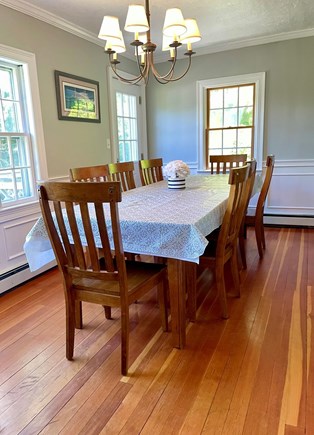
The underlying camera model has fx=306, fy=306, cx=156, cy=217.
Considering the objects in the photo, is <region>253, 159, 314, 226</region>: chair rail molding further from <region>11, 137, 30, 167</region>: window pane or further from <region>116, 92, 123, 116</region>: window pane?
<region>11, 137, 30, 167</region>: window pane

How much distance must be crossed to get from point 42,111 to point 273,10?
259 cm

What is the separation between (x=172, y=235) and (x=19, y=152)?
2060mm

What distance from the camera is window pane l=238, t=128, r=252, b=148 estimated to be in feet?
14.6

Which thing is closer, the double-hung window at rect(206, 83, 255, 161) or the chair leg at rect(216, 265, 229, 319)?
the chair leg at rect(216, 265, 229, 319)

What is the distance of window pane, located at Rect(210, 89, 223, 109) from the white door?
3.58 feet

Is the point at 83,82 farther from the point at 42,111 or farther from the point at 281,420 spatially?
the point at 281,420

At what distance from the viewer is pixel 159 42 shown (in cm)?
397

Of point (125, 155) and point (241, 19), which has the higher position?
point (241, 19)

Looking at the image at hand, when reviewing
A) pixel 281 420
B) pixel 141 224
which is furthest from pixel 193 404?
pixel 141 224

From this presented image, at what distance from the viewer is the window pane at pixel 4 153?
109 inches

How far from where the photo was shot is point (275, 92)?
4133mm

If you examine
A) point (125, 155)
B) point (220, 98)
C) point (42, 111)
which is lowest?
point (125, 155)

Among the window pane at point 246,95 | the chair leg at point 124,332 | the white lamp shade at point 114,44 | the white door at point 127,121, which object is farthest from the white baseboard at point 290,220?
the chair leg at point 124,332

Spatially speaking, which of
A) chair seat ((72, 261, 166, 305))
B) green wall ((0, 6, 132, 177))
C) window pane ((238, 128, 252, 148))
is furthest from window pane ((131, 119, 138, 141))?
chair seat ((72, 261, 166, 305))
